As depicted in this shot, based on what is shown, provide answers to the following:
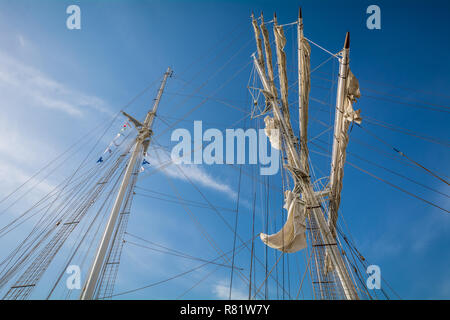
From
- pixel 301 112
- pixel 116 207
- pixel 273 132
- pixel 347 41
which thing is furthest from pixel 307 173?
pixel 116 207

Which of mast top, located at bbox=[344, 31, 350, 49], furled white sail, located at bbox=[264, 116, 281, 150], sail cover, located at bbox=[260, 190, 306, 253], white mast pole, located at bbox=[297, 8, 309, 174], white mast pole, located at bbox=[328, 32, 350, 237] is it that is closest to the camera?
sail cover, located at bbox=[260, 190, 306, 253]

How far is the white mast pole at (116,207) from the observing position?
25.6 feet

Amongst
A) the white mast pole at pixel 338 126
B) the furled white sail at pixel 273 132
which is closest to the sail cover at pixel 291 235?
the white mast pole at pixel 338 126

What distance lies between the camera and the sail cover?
9.35 m

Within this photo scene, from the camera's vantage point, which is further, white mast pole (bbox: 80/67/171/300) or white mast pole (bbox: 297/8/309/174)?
white mast pole (bbox: 297/8/309/174)

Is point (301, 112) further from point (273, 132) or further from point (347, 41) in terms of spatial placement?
point (347, 41)

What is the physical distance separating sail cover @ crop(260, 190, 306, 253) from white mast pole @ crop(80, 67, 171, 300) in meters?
6.61

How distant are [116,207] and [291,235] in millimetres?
8170

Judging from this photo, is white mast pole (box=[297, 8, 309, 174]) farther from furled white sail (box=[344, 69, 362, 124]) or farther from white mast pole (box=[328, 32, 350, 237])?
furled white sail (box=[344, 69, 362, 124])

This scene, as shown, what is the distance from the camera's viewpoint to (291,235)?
9688mm

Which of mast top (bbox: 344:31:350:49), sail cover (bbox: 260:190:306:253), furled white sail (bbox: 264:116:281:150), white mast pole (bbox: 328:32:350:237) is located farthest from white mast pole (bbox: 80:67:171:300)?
mast top (bbox: 344:31:350:49)

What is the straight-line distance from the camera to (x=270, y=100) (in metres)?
13.4

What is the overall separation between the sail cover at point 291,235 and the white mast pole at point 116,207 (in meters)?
6.61
